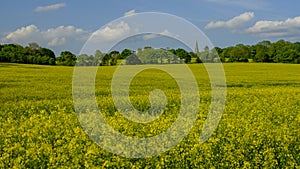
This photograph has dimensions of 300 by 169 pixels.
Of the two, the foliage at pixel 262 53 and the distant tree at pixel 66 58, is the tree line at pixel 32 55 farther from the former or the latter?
the foliage at pixel 262 53

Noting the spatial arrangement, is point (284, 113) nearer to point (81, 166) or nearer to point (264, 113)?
point (264, 113)

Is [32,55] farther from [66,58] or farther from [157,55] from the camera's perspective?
[157,55]

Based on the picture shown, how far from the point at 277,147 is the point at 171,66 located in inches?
403

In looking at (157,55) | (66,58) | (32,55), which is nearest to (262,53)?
(66,58)

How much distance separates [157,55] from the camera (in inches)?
833

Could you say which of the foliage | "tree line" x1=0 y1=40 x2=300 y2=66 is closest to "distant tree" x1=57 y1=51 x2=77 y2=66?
"tree line" x1=0 y1=40 x2=300 y2=66

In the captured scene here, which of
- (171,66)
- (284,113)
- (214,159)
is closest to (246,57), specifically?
(171,66)

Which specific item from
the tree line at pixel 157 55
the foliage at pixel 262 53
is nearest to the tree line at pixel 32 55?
the tree line at pixel 157 55

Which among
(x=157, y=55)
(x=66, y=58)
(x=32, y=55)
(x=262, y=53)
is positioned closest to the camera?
(x=157, y=55)

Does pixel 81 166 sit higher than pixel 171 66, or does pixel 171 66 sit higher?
pixel 171 66

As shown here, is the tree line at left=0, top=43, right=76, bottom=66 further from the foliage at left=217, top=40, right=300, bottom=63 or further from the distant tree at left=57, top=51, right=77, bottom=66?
the foliage at left=217, top=40, right=300, bottom=63

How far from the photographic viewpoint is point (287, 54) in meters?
80.5

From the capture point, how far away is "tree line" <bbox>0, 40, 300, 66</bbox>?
58.3 feet

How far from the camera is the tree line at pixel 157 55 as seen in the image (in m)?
17.8
